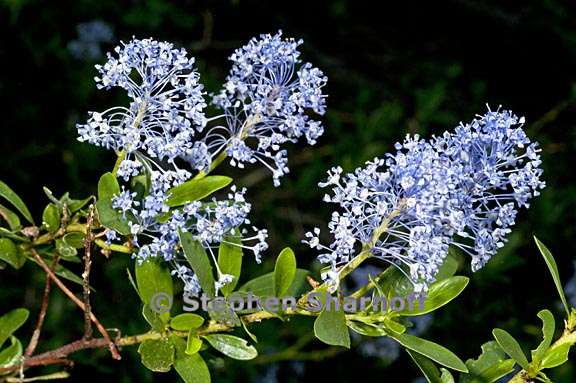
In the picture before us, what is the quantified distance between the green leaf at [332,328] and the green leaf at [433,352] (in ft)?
0.27

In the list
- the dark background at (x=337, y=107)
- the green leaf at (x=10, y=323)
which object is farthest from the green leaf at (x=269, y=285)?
the dark background at (x=337, y=107)

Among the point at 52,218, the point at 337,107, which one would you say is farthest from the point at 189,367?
the point at 337,107

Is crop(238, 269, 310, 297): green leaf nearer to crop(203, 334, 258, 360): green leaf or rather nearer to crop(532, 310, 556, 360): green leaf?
crop(203, 334, 258, 360): green leaf

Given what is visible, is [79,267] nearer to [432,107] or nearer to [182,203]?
[432,107]

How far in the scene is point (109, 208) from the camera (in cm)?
118

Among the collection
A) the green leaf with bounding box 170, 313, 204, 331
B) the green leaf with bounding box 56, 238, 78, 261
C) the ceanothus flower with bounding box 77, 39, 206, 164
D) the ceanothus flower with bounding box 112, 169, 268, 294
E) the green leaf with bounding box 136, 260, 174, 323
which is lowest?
the green leaf with bounding box 170, 313, 204, 331

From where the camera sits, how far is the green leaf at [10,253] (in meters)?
1.28

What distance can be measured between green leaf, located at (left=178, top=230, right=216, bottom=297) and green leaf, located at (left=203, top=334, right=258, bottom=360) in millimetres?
87

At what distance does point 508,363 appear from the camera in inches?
49.2

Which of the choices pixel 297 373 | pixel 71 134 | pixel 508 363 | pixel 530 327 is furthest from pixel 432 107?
pixel 508 363

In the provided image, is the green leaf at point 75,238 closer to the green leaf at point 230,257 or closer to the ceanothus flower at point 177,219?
the ceanothus flower at point 177,219

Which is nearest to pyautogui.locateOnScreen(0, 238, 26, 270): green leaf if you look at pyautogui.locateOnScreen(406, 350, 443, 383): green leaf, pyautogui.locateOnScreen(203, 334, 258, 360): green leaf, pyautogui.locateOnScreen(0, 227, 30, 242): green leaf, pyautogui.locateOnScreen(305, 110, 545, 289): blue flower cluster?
pyautogui.locateOnScreen(0, 227, 30, 242): green leaf

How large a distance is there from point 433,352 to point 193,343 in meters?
0.34

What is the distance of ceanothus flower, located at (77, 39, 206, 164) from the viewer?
1.15m
